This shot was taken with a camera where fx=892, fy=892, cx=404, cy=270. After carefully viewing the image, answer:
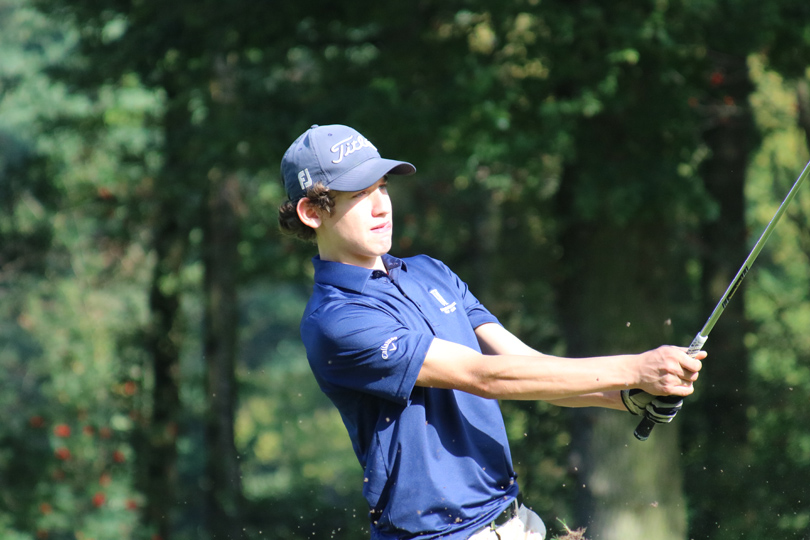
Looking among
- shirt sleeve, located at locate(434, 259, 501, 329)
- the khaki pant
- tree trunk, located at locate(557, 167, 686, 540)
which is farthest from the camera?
tree trunk, located at locate(557, 167, 686, 540)

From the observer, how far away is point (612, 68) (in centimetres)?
→ 600

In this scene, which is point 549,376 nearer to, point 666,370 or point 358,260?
point 666,370

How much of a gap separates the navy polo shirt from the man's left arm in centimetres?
26

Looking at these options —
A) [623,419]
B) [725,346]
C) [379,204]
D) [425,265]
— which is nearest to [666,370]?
[425,265]

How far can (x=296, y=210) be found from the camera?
9.09 ft

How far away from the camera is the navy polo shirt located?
8.00 ft

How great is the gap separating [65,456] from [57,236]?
413cm

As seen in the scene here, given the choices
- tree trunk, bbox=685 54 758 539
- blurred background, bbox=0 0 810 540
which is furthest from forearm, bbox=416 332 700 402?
tree trunk, bbox=685 54 758 539

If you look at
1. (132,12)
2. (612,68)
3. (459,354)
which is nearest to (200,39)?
(132,12)

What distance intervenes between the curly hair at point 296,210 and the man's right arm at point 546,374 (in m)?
0.57

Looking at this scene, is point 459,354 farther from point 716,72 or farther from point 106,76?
point 106,76

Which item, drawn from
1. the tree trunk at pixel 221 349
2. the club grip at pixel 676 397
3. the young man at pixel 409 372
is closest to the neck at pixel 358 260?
the young man at pixel 409 372

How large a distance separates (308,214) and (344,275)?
24 centimetres

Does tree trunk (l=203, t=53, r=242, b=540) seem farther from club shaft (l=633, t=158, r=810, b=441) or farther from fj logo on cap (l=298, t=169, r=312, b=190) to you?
club shaft (l=633, t=158, r=810, b=441)
